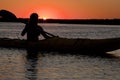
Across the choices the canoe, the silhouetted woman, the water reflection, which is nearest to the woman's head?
the silhouetted woman

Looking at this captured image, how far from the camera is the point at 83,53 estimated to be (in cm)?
Answer: 2756

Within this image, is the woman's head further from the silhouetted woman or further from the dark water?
the dark water

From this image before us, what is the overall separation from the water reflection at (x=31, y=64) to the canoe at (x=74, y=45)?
1.34 ft

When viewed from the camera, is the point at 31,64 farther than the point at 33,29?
No

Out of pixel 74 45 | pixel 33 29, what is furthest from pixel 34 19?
pixel 74 45

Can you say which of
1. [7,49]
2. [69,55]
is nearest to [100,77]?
[69,55]

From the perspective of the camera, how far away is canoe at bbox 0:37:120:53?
25.2 metres

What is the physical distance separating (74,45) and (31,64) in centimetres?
456

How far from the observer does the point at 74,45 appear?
2686cm

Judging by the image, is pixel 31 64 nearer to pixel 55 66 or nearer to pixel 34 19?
pixel 55 66

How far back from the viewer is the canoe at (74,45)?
2523 cm

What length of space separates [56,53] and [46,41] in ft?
3.22

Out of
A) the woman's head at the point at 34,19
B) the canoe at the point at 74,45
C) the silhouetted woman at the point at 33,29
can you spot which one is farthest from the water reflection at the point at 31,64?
the woman's head at the point at 34,19

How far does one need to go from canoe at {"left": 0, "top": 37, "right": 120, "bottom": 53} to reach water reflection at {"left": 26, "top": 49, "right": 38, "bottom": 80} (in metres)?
0.41
